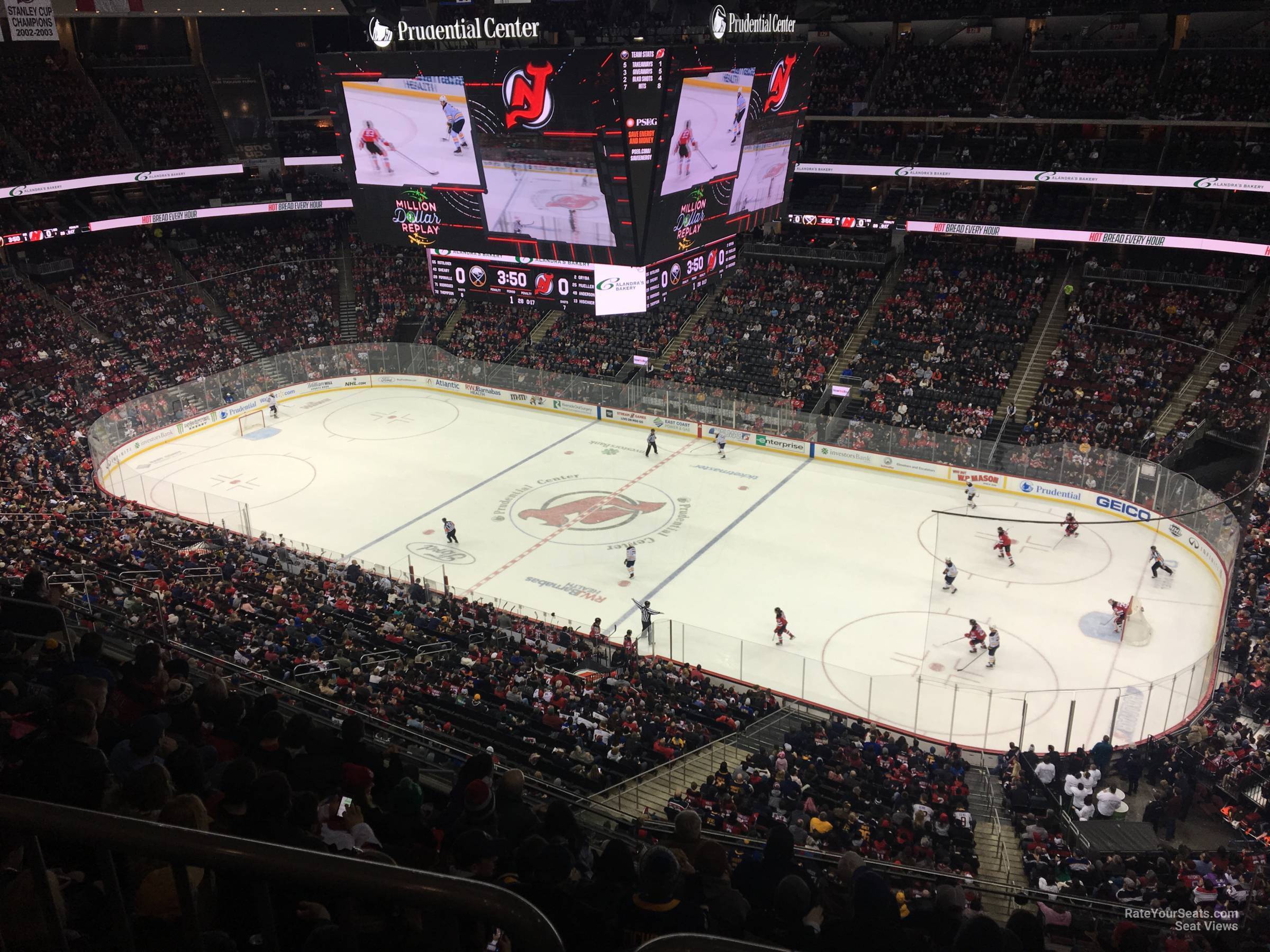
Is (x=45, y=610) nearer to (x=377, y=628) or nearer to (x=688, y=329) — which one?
(x=377, y=628)

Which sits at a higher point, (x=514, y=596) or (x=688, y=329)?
(x=688, y=329)

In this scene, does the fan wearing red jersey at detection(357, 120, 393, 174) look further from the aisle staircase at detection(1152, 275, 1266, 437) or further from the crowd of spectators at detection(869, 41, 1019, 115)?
the aisle staircase at detection(1152, 275, 1266, 437)

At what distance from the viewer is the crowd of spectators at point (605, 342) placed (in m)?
42.5

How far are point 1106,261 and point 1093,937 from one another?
37.5m

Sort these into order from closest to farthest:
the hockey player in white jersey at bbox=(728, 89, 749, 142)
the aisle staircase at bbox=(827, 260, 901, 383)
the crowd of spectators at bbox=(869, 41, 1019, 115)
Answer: the hockey player in white jersey at bbox=(728, 89, 749, 142)
the aisle staircase at bbox=(827, 260, 901, 383)
the crowd of spectators at bbox=(869, 41, 1019, 115)

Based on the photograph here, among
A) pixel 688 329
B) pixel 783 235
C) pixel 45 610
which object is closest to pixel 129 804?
pixel 45 610

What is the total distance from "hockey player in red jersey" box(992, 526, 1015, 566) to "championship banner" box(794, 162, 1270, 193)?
14988 millimetres

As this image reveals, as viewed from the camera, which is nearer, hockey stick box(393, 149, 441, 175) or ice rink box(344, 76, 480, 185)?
ice rink box(344, 76, 480, 185)

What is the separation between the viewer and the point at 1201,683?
1950 centimetres

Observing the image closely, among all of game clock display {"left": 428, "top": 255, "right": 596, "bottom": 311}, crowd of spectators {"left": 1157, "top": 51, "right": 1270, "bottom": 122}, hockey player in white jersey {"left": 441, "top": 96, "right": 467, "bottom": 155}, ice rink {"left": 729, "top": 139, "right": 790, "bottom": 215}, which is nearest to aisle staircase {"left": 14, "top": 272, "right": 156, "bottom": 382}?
game clock display {"left": 428, "top": 255, "right": 596, "bottom": 311}

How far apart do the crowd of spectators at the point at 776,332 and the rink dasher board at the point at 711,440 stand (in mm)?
1775

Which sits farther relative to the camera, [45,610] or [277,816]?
[45,610]

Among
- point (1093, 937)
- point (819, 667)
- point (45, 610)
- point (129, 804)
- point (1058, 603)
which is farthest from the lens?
point (1058, 603)

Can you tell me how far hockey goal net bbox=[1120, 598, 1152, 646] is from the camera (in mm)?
23453
